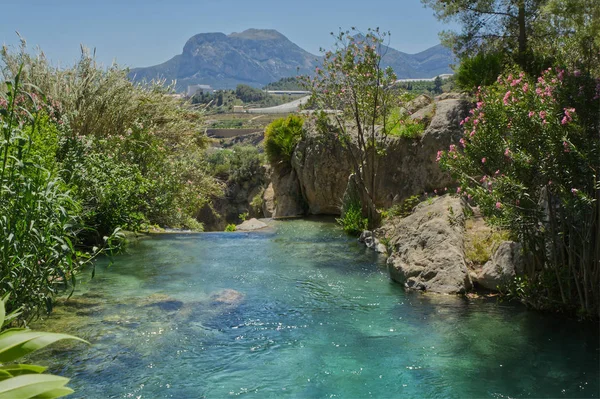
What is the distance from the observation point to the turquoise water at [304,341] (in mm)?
5336

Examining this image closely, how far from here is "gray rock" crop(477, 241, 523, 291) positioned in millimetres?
7773

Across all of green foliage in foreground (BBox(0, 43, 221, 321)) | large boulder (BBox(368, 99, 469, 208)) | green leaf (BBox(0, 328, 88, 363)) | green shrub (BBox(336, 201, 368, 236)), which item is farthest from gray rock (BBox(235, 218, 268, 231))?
green leaf (BBox(0, 328, 88, 363))

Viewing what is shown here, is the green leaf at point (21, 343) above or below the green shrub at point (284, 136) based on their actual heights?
below

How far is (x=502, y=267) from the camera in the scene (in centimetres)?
797

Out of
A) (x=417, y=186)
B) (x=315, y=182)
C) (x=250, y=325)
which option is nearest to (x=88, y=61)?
(x=315, y=182)

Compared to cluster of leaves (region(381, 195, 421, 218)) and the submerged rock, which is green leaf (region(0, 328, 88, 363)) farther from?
cluster of leaves (region(381, 195, 421, 218))

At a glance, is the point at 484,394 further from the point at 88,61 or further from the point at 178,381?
the point at 88,61

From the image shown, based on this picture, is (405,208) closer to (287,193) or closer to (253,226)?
(253,226)

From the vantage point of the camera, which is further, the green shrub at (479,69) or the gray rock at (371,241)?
the green shrub at (479,69)

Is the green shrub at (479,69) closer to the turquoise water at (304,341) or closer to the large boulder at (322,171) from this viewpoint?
the large boulder at (322,171)

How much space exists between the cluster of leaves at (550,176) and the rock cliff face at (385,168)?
6162 millimetres

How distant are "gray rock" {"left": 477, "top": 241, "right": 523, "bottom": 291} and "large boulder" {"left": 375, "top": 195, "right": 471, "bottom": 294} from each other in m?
0.29

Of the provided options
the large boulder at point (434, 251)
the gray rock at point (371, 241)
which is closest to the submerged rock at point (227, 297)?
the large boulder at point (434, 251)

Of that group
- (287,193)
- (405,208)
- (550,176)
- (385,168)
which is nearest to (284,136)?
(287,193)
